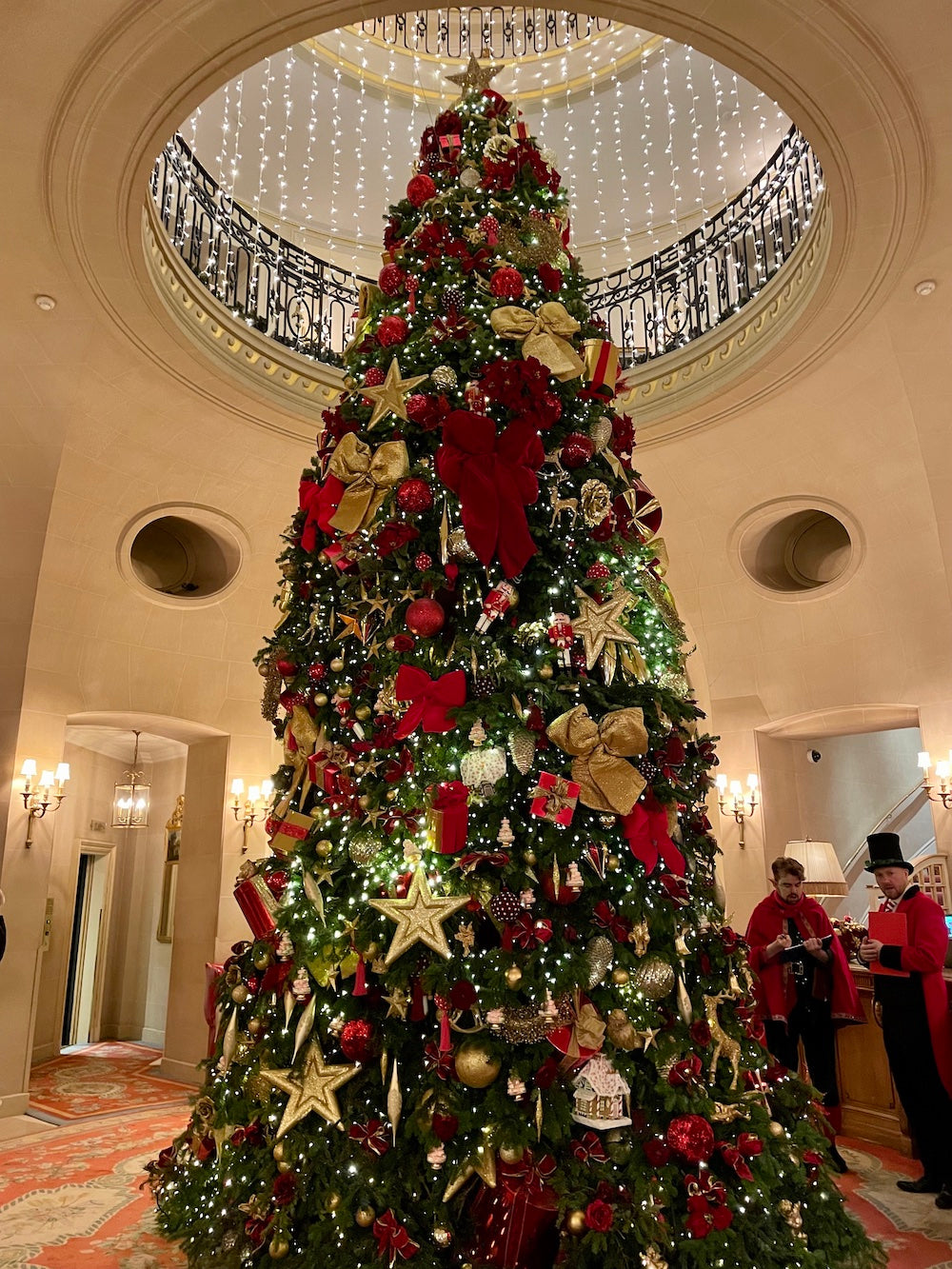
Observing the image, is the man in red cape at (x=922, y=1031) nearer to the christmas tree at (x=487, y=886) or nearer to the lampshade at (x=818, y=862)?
the christmas tree at (x=487, y=886)

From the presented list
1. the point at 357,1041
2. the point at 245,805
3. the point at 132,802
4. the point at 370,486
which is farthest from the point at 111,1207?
the point at 132,802

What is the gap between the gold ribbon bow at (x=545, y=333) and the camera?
11.9 ft

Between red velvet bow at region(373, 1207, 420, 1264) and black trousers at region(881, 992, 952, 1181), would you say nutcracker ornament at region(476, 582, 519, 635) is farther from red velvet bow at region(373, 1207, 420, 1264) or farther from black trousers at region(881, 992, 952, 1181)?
black trousers at region(881, 992, 952, 1181)

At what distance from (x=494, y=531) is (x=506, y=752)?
0.82 meters

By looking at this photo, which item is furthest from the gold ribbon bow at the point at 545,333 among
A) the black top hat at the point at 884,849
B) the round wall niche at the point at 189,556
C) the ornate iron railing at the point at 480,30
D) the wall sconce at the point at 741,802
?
the ornate iron railing at the point at 480,30

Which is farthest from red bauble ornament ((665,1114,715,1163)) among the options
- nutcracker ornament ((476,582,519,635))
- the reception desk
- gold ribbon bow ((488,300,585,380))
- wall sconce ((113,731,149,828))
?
wall sconce ((113,731,149,828))

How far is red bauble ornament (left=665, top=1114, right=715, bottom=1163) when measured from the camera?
2.79 m

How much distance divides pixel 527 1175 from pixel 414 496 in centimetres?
235

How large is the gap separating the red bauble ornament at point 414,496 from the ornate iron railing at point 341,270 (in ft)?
12.8

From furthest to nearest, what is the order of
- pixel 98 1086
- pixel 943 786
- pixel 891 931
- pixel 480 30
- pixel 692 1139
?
1. pixel 480 30
2. pixel 98 1086
3. pixel 943 786
4. pixel 891 931
5. pixel 692 1139

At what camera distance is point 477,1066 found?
283 centimetres

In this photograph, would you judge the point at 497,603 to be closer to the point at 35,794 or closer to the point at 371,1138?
the point at 371,1138

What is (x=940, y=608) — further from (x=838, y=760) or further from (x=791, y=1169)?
(x=791, y=1169)

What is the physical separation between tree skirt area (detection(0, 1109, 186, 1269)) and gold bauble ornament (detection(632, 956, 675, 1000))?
6.90 feet
